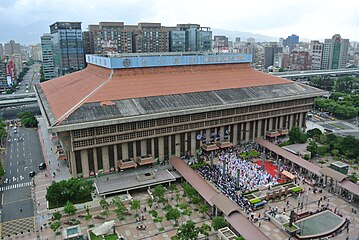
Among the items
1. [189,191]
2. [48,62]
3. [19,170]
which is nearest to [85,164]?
[19,170]

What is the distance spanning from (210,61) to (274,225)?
45.4 m

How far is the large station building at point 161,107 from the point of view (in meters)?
54.9

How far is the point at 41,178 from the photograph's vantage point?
5747cm

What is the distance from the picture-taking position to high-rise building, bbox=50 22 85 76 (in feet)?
468

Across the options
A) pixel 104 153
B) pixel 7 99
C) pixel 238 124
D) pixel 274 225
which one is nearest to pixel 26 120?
pixel 7 99

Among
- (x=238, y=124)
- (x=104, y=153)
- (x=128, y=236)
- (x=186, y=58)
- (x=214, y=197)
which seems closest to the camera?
(x=128, y=236)

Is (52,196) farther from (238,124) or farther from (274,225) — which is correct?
(238,124)

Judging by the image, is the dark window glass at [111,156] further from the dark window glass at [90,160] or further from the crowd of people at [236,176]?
the crowd of people at [236,176]

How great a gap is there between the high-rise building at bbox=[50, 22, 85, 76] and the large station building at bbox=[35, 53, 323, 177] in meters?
68.7

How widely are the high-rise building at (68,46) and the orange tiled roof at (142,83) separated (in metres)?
67.4

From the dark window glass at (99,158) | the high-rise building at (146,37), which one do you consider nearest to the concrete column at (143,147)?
the dark window glass at (99,158)

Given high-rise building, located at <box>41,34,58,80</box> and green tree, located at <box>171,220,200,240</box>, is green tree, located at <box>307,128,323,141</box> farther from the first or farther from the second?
high-rise building, located at <box>41,34,58,80</box>

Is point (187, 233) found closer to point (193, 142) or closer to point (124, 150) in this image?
point (124, 150)

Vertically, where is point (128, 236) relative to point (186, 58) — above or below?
below
